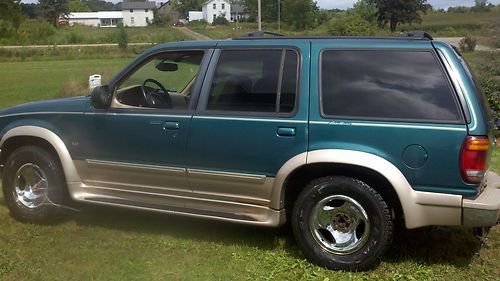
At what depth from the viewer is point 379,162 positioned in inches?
153

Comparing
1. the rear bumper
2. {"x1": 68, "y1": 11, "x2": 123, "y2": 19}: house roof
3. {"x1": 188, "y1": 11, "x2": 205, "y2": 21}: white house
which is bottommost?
the rear bumper

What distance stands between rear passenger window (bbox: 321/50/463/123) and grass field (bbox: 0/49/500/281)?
1265mm

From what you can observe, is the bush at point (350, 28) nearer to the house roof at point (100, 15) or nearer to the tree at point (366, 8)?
the tree at point (366, 8)

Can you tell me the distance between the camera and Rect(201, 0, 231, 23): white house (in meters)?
127

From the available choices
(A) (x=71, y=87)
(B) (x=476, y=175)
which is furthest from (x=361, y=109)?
(A) (x=71, y=87)

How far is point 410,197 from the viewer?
3.85 metres

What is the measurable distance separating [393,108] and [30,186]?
3633mm

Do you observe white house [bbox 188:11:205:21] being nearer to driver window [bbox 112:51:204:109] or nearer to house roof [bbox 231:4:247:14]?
house roof [bbox 231:4:247:14]

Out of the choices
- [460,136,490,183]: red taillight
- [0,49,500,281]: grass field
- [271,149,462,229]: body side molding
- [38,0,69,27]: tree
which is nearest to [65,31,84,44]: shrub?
[38,0,69,27]: tree

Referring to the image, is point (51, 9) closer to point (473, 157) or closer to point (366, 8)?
point (366, 8)

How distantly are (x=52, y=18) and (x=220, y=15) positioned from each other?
3853 centimetres

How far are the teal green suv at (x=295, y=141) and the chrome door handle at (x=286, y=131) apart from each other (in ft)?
0.05

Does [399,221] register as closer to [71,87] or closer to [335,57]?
[335,57]

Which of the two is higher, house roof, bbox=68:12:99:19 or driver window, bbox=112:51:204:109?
house roof, bbox=68:12:99:19
